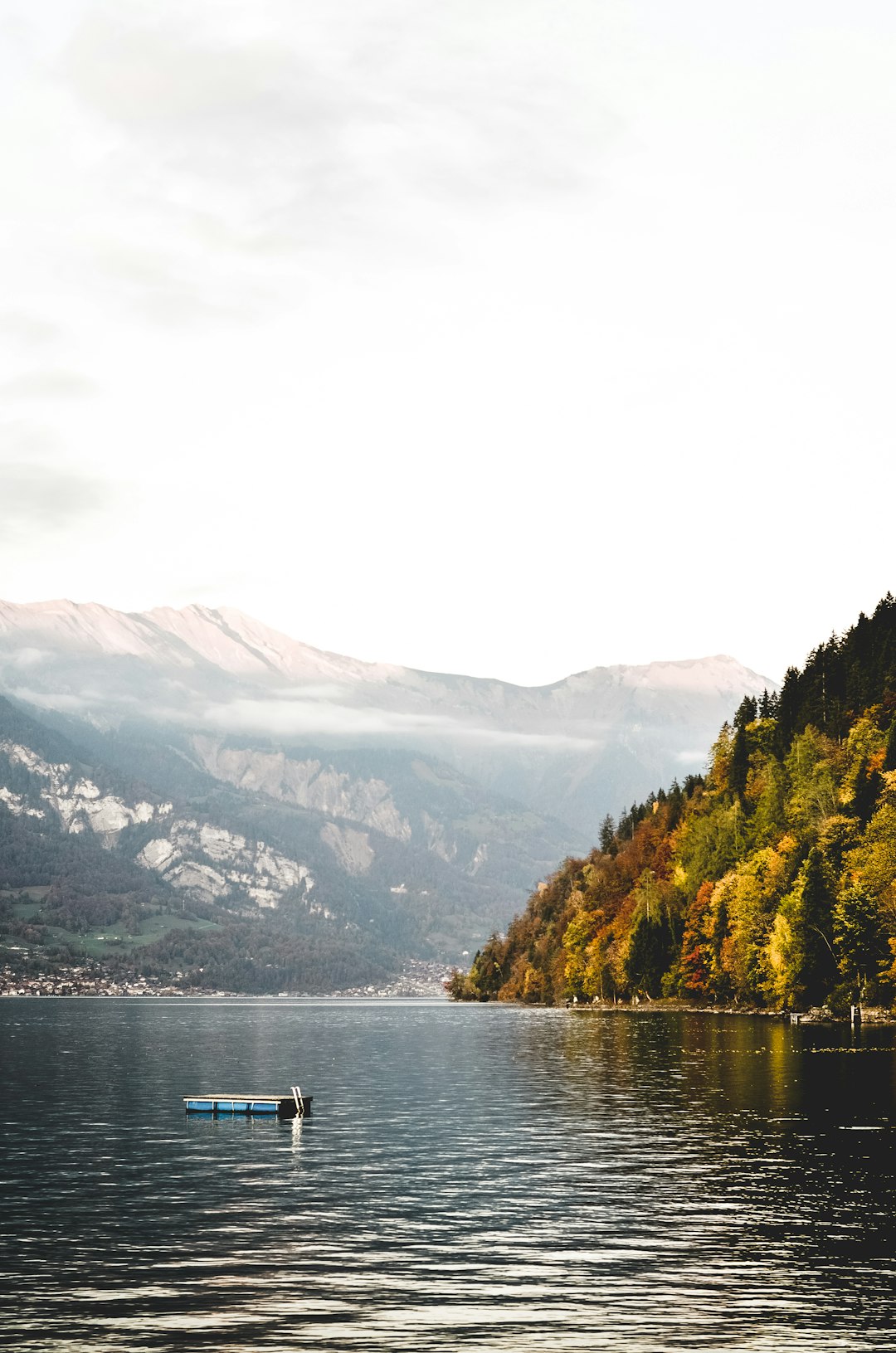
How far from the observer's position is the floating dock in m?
86.8

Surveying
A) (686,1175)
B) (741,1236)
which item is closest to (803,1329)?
(741,1236)

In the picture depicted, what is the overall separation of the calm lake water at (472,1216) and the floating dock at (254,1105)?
54.7 inches

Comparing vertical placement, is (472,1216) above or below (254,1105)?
above

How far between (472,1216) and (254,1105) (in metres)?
37.9

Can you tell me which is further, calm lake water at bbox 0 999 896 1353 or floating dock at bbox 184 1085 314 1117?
floating dock at bbox 184 1085 314 1117

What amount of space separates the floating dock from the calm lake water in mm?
1390

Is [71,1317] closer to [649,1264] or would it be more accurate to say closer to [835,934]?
[649,1264]

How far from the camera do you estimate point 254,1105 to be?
87.1m

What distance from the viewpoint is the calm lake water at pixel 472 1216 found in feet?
120

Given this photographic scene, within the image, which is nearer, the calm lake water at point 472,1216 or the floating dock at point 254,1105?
the calm lake water at point 472,1216

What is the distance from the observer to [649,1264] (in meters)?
43.8

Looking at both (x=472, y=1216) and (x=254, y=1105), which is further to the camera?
(x=254, y=1105)

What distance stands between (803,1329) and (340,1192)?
26.4 m

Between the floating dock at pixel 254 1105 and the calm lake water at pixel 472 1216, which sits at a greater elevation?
the calm lake water at pixel 472 1216
